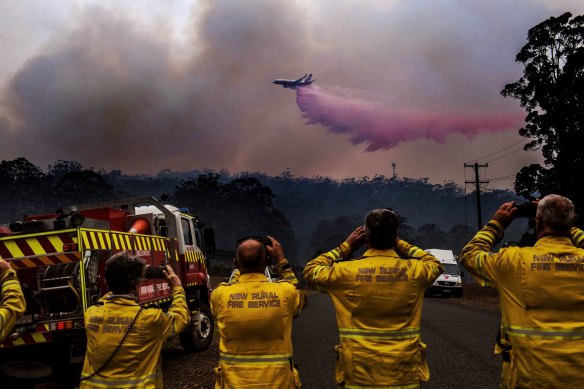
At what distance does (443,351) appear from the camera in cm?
946

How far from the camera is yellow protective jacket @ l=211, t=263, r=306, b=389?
11.3 ft

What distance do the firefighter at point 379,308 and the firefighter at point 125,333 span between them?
1148mm

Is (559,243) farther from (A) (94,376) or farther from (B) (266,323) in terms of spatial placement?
(A) (94,376)

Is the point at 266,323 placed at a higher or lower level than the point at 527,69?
lower

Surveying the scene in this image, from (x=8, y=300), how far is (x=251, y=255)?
161 centimetres

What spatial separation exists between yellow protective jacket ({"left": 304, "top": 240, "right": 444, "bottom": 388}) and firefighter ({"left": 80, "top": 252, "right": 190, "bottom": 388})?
1.16m

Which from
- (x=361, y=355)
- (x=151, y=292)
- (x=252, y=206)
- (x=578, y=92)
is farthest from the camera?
(x=252, y=206)

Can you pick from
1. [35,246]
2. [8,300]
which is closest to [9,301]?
[8,300]

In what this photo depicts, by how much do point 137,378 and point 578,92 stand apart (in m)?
32.6

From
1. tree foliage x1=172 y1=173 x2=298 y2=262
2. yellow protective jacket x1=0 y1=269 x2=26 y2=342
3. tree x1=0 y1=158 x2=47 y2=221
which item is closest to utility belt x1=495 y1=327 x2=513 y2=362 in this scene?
yellow protective jacket x1=0 y1=269 x2=26 y2=342

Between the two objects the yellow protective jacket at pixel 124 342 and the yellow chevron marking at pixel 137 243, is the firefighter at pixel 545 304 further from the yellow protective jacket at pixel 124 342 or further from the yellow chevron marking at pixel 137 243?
the yellow chevron marking at pixel 137 243

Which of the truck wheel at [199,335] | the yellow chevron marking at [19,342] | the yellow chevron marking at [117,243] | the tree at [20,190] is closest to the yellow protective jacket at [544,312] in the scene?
the yellow chevron marking at [117,243]

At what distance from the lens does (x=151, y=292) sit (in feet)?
26.2

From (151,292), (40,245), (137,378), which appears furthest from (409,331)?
(151,292)
